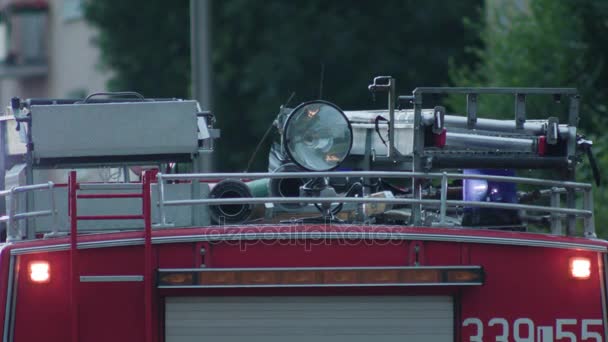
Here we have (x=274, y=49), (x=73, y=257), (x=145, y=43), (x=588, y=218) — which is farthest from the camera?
(x=145, y=43)

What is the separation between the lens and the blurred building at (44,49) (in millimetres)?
48750

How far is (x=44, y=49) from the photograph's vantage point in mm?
53344

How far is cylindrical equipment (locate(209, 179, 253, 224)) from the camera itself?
7.54 meters

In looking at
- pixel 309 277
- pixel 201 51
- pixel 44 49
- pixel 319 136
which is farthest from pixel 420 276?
pixel 44 49

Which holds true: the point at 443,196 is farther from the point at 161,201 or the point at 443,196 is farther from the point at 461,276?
the point at 161,201

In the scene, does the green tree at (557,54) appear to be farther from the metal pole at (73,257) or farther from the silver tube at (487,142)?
the metal pole at (73,257)

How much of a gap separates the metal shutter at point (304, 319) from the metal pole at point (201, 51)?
Result: 7.96m

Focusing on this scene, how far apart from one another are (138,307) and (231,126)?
25746mm

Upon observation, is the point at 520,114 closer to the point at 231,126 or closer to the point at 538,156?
the point at 538,156

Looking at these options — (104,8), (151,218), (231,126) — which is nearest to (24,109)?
(151,218)

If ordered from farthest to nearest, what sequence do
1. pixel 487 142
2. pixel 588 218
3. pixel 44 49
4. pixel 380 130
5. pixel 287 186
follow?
pixel 44 49 → pixel 380 130 → pixel 287 186 → pixel 487 142 → pixel 588 218

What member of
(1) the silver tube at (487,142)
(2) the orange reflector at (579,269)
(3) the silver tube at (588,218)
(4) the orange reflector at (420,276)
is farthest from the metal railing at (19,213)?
(3) the silver tube at (588,218)
